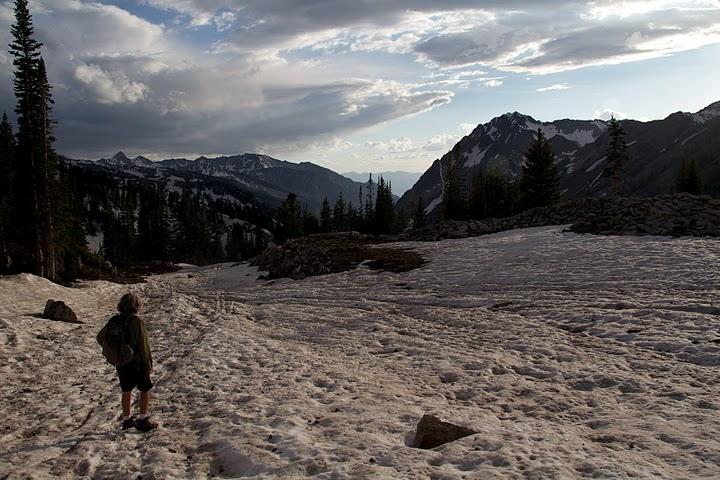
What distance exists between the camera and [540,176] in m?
52.3

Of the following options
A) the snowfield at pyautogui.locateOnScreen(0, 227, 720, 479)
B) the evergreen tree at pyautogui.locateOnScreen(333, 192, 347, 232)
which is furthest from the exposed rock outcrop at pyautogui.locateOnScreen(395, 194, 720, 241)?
the evergreen tree at pyautogui.locateOnScreen(333, 192, 347, 232)

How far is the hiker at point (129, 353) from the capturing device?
7500 mm

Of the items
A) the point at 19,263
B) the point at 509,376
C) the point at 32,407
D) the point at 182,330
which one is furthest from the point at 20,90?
the point at 509,376

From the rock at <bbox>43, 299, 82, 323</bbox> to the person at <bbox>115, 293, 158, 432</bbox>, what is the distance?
12.1m

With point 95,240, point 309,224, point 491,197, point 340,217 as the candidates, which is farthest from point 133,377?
point 95,240

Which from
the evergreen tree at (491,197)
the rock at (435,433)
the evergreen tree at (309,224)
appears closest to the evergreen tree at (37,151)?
the rock at (435,433)

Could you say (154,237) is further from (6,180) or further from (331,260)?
(331,260)

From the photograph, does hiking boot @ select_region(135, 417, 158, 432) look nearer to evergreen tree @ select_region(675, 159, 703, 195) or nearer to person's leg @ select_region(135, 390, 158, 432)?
person's leg @ select_region(135, 390, 158, 432)

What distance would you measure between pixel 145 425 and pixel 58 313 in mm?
12617

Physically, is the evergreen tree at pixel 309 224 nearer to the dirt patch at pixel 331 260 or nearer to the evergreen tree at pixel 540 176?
the evergreen tree at pixel 540 176

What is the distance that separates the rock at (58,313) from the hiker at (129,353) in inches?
474

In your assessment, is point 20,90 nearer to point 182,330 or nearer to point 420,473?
point 182,330

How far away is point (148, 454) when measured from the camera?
6738 millimetres

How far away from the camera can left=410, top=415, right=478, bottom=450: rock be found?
6574 mm
